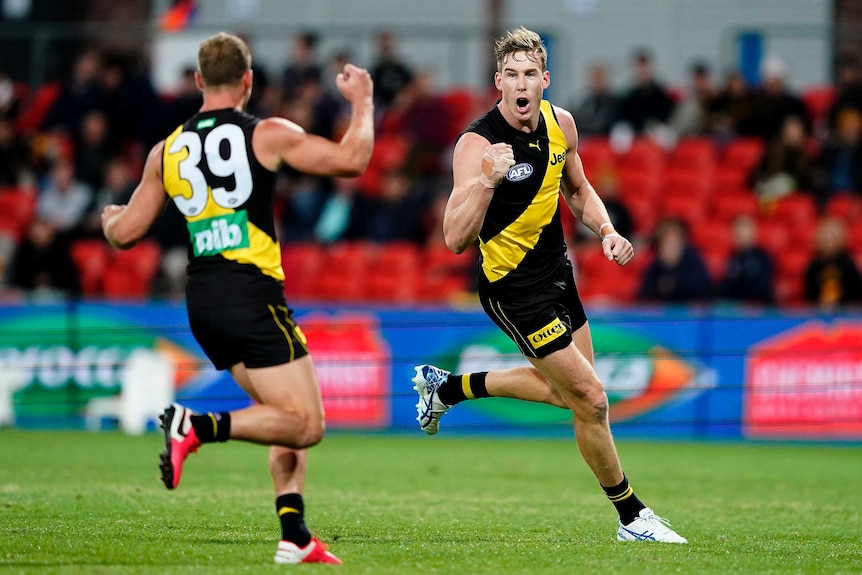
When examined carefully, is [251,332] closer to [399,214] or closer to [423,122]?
[399,214]

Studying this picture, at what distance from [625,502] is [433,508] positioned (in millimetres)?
1809

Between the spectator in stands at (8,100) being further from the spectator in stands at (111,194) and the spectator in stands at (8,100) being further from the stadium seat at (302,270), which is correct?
the stadium seat at (302,270)

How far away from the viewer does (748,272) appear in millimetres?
15555

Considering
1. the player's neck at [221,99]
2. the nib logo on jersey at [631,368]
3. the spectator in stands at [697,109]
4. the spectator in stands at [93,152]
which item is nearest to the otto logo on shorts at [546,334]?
the player's neck at [221,99]

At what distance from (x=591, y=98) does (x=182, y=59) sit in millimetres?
7906

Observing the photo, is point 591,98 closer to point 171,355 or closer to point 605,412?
point 171,355

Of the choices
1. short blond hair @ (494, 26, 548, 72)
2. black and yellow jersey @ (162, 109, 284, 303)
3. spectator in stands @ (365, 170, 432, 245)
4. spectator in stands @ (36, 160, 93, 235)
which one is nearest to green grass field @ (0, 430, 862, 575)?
black and yellow jersey @ (162, 109, 284, 303)

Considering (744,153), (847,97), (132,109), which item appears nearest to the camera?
(847,97)

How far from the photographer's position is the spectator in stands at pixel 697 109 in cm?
1862

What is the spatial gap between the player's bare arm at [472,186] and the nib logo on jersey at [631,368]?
7557mm

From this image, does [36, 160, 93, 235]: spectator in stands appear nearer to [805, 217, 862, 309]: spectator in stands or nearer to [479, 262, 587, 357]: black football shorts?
[805, 217, 862, 309]: spectator in stands

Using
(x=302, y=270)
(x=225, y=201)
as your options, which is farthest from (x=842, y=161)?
(x=225, y=201)

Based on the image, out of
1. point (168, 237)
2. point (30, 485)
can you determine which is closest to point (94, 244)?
point (168, 237)

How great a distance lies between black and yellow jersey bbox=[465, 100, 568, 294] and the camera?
24.1 ft
